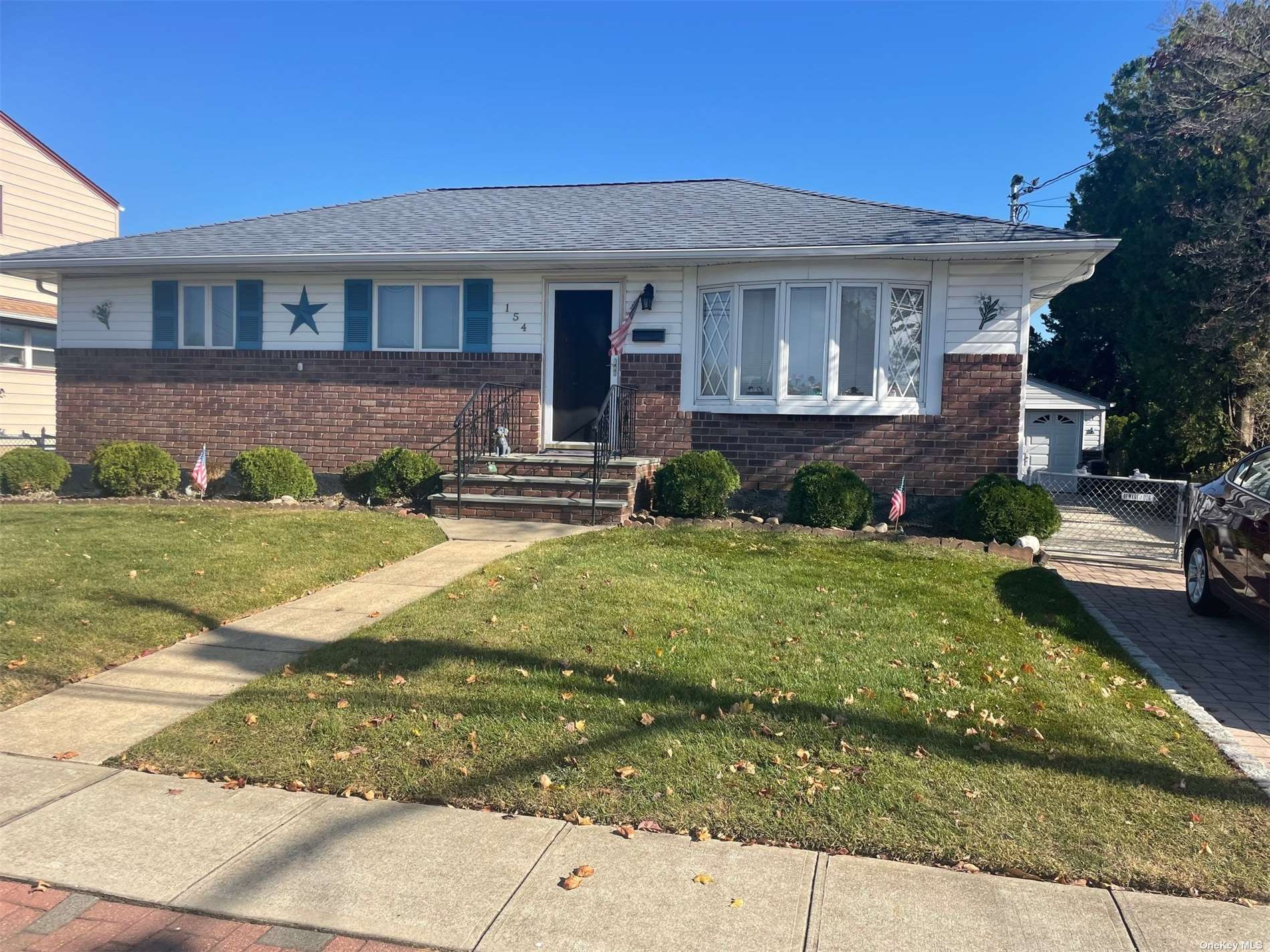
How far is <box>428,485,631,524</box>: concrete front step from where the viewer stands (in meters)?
10.5

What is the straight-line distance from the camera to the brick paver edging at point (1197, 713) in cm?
440

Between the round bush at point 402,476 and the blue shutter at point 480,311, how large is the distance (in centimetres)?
197

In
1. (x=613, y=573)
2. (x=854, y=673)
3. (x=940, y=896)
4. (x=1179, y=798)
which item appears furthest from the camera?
(x=613, y=573)

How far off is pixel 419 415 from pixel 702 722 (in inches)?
362

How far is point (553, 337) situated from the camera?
1271 centimetres

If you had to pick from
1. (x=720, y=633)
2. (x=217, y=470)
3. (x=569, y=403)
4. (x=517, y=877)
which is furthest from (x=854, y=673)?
(x=217, y=470)

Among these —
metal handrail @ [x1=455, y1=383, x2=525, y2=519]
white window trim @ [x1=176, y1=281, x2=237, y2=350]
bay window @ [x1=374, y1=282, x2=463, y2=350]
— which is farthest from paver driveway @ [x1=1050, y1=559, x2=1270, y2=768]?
white window trim @ [x1=176, y1=281, x2=237, y2=350]

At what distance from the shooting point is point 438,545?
9367mm

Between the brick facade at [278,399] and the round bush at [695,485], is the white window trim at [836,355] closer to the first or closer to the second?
the round bush at [695,485]

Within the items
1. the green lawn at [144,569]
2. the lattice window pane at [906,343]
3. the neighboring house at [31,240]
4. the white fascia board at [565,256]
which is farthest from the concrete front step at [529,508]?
the neighboring house at [31,240]

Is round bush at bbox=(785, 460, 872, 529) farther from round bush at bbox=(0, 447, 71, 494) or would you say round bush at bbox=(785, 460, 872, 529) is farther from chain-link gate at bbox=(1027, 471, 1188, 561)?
round bush at bbox=(0, 447, 71, 494)

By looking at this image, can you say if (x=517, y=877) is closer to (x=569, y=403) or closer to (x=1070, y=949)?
(x=1070, y=949)

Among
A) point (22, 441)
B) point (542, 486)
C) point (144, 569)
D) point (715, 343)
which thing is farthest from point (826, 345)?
point (22, 441)

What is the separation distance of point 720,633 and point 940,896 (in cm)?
294
